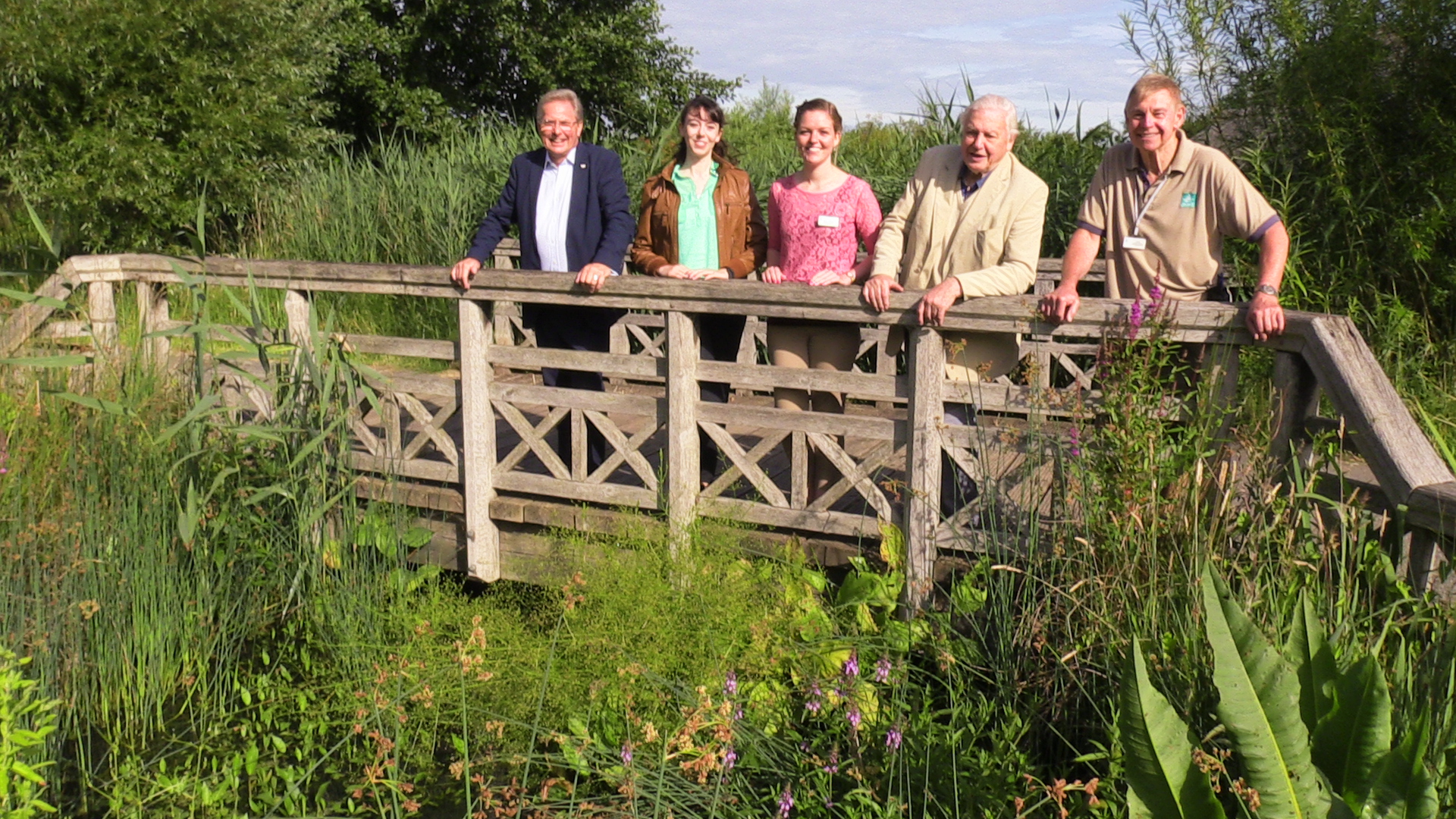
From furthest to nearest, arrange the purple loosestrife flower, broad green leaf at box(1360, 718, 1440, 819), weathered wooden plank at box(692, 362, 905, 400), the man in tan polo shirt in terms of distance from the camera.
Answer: weathered wooden plank at box(692, 362, 905, 400) < the man in tan polo shirt < the purple loosestrife flower < broad green leaf at box(1360, 718, 1440, 819)

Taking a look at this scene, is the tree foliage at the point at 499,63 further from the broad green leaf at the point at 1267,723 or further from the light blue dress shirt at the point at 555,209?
the broad green leaf at the point at 1267,723

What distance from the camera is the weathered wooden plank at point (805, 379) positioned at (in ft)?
15.4

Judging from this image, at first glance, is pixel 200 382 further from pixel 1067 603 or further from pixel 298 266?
pixel 1067 603

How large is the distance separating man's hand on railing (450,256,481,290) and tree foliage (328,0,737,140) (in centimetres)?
1358

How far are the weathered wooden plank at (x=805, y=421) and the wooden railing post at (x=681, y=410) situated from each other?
0.07m

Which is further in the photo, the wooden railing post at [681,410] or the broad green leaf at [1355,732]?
the wooden railing post at [681,410]

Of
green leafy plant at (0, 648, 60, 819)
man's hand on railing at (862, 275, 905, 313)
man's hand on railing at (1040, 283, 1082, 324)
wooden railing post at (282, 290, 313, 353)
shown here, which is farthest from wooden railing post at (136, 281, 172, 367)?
man's hand on railing at (1040, 283, 1082, 324)

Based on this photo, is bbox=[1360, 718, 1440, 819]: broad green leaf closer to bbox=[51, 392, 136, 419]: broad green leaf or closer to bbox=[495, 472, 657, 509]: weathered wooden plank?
bbox=[495, 472, 657, 509]: weathered wooden plank

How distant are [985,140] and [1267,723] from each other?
8.10 feet

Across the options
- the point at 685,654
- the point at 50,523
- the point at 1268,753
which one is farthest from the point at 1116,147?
the point at 50,523

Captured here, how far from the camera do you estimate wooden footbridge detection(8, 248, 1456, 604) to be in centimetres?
396

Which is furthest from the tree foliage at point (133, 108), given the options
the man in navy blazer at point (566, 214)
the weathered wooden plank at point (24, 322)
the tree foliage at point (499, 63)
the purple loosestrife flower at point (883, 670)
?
the purple loosestrife flower at point (883, 670)

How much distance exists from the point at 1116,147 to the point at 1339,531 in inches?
60.4

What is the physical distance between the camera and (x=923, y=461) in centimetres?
461
